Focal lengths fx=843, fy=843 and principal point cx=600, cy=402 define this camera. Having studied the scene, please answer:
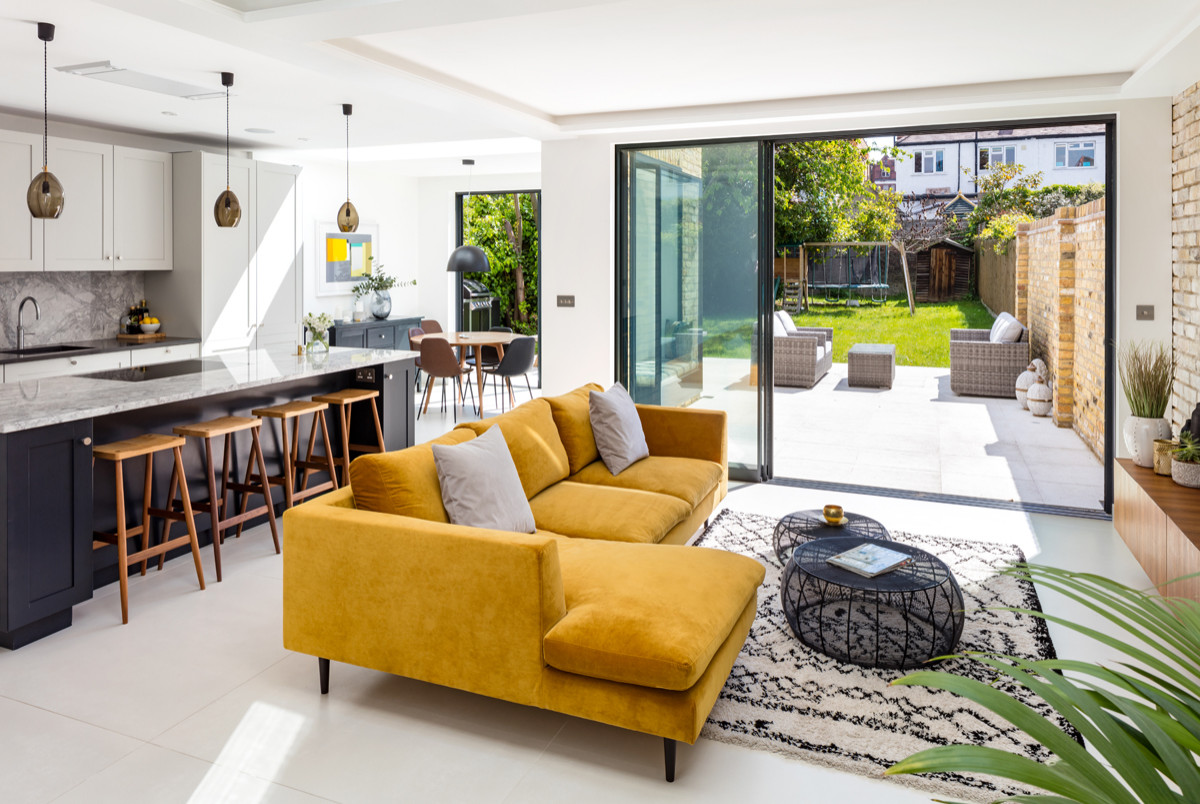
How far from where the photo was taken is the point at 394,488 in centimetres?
296

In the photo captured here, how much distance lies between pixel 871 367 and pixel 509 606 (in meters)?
8.53

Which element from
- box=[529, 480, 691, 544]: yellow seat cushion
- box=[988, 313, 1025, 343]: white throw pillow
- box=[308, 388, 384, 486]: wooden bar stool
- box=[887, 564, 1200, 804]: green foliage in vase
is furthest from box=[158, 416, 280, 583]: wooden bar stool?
box=[988, 313, 1025, 343]: white throw pillow

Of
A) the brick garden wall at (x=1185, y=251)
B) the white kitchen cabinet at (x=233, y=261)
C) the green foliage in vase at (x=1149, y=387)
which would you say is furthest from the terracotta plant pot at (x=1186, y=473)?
the white kitchen cabinet at (x=233, y=261)

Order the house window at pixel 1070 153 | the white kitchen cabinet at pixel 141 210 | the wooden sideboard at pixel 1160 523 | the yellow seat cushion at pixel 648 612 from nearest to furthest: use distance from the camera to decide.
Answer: the yellow seat cushion at pixel 648 612 → the wooden sideboard at pixel 1160 523 → the white kitchen cabinet at pixel 141 210 → the house window at pixel 1070 153

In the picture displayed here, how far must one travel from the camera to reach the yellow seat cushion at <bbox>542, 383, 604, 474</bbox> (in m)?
4.48

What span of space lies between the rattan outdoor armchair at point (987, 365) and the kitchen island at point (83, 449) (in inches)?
275

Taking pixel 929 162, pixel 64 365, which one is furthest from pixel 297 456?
pixel 929 162

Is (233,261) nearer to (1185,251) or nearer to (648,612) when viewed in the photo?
(648,612)

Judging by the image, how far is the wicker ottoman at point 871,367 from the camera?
10.2 meters

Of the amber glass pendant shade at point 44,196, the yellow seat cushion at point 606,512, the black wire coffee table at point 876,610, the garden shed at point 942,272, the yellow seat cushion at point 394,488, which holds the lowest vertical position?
the black wire coffee table at point 876,610

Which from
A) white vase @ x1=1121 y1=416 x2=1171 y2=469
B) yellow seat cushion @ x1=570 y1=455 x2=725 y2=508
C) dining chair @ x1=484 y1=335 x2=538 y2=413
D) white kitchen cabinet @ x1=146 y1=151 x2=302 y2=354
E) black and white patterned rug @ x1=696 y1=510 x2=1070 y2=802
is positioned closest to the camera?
black and white patterned rug @ x1=696 y1=510 x2=1070 y2=802

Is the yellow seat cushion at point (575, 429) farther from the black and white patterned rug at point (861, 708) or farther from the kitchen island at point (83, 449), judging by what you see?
the kitchen island at point (83, 449)

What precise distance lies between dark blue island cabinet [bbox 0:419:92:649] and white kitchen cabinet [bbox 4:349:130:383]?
2230 millimetres

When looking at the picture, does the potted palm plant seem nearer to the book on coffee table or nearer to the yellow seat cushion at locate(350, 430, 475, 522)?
the book on coffee table
